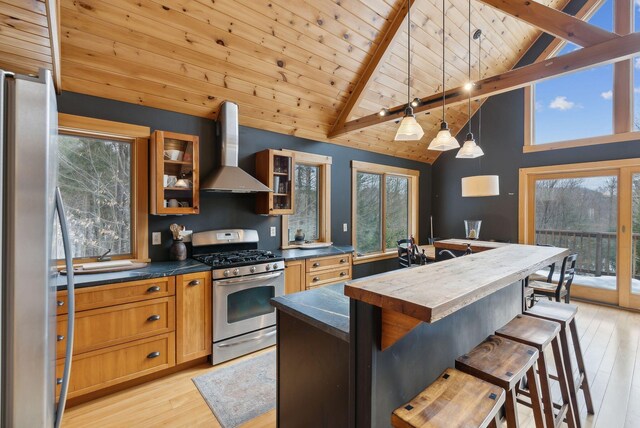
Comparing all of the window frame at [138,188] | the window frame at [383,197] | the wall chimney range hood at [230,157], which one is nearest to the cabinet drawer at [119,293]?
the window frame at [138,188]

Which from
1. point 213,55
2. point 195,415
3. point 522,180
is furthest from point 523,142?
point 195,415

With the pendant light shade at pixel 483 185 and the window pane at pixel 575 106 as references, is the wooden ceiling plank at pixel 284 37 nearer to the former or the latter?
the pendant light shade at pixel 483 185

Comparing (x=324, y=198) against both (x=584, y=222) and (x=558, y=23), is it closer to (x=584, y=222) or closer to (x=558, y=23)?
(x=558, y=23)

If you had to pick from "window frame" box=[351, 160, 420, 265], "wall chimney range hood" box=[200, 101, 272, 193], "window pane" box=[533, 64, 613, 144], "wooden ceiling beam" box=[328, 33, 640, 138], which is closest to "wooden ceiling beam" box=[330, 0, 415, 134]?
"wooden ceiling beam" box=[328, 33, 640, 138]

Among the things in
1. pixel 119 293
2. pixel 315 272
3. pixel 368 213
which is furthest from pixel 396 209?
pixel 119 293

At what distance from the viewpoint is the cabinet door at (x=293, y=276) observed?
10.9ft

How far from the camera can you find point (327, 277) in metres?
3.74

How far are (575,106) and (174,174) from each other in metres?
5.83

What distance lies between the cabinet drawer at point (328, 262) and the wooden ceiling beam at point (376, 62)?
6.14 feet

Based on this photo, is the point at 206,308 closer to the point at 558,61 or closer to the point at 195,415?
the point at 195,415

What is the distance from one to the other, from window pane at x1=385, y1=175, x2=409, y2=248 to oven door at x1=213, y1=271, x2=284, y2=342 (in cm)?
295

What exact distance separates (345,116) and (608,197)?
4006 mm

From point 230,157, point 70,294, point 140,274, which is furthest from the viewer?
point 230,157

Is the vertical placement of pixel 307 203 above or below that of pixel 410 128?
below
